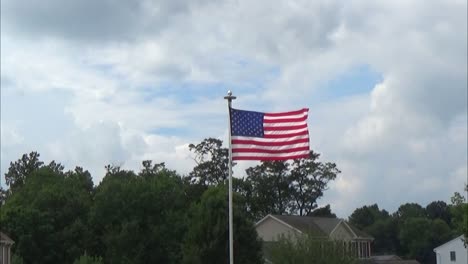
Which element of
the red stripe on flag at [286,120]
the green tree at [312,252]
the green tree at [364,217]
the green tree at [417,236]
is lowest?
the green tree at [312,252]

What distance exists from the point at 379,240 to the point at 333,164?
44610mm

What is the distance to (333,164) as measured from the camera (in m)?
119

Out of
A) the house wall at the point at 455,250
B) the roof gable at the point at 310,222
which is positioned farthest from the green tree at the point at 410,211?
the roof gable at the point at 310,222

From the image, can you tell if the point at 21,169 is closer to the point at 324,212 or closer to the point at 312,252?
the point at 324,212

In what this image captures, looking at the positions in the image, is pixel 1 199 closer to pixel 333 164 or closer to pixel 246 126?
pixel 333 164

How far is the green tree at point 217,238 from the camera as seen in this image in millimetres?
56156

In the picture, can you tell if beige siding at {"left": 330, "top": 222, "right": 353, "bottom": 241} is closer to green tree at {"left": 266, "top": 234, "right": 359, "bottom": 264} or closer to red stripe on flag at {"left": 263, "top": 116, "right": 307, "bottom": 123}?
green tree at {"left": 266, "top": 234, "right": 359, "bottom": 264}

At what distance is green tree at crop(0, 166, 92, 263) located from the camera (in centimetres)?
7475

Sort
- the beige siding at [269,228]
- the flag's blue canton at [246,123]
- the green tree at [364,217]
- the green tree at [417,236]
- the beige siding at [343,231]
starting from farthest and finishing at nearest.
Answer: the green tree at [364,217] → the green tree at [417,236] → the beige siding at [343,231] → the beige siding at [269,228] → the flag's blue canton at [246,123]

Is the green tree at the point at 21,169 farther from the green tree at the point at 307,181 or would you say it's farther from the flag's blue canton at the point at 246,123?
the flag's blue canton at the point at 246,123

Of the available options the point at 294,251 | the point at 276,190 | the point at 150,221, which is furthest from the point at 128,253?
the point at 276,190

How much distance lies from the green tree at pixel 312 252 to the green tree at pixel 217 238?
371cm

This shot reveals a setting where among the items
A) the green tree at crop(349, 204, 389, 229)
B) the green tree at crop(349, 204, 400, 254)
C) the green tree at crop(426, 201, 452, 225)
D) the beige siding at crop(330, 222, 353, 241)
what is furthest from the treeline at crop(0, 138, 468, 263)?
the green tree at crop(426, 201, 452, 225)

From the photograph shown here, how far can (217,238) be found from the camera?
56531 mm
